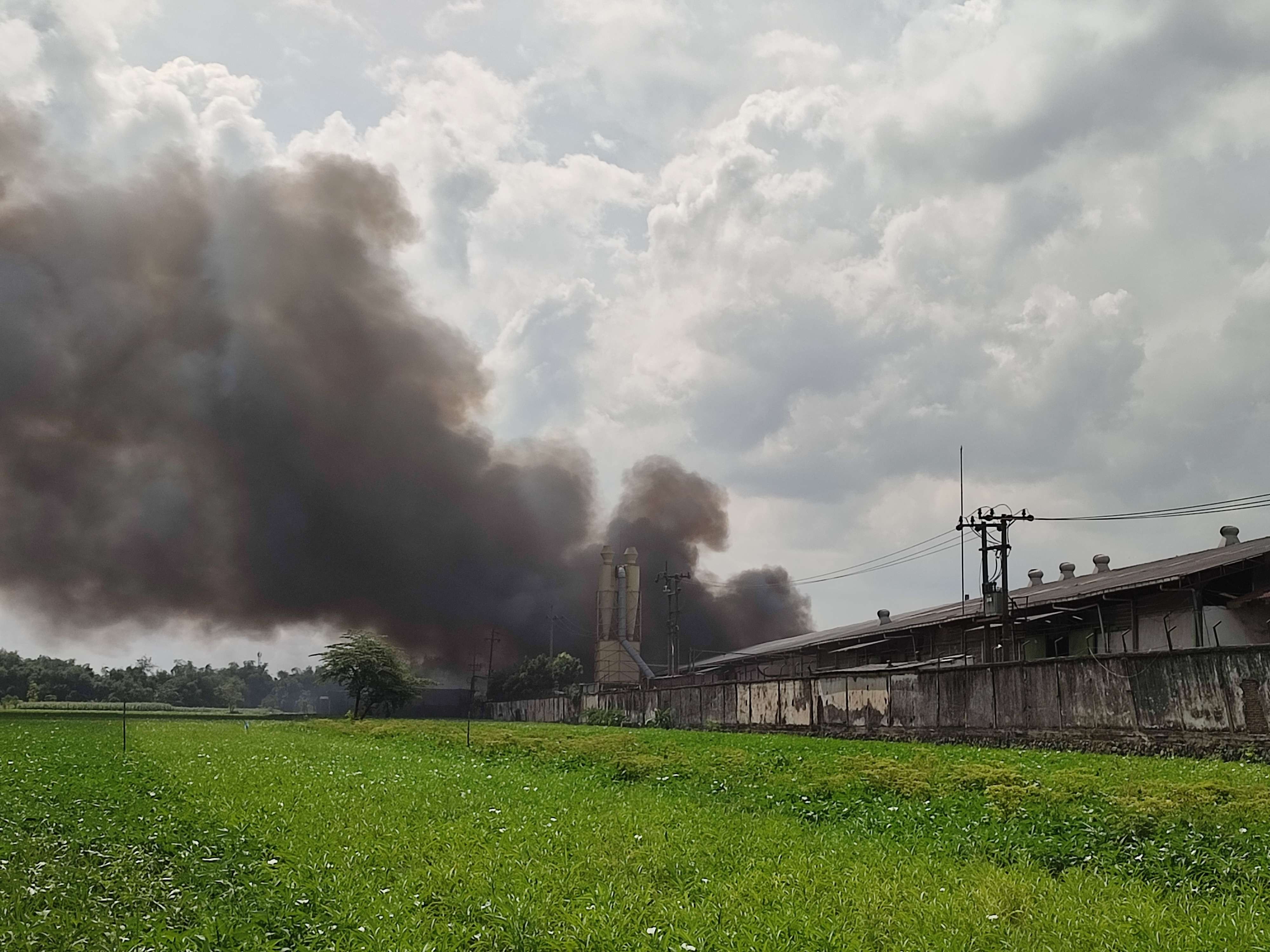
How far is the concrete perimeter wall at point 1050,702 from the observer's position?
19922 mm

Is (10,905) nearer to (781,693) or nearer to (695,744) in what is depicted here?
(695,744)

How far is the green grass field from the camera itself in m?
7.51

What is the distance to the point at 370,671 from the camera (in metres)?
70.4

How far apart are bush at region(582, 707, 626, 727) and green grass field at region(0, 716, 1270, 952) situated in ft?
107

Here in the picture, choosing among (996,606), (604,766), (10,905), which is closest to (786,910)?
(10,905)

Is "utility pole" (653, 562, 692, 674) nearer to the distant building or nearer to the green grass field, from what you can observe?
the distant building

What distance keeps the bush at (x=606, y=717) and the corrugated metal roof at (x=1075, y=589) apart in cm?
1359

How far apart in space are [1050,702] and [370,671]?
5565 cm

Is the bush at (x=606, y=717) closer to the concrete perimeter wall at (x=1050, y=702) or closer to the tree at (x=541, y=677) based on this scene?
the concrete perimeter wall at (x=1050, y=702)

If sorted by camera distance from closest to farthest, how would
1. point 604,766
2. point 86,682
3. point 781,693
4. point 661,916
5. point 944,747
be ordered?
point 661,916 < point 604,766 < point 944,747 < point 781,693 < point 86,682

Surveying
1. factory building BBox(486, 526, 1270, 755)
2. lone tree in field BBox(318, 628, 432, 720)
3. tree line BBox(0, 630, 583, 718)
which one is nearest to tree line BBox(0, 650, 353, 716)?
tree line BBox(0, 630, 583, 718)

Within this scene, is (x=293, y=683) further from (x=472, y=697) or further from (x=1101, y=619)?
(x=1101, y=619)

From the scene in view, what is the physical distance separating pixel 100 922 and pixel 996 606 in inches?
1370

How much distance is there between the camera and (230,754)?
2502cm
